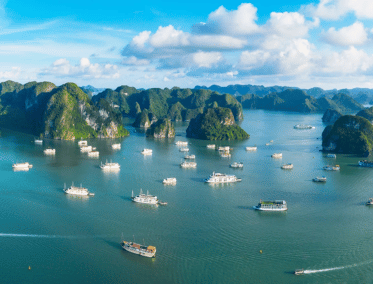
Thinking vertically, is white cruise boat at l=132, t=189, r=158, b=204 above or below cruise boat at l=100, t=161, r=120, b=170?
below

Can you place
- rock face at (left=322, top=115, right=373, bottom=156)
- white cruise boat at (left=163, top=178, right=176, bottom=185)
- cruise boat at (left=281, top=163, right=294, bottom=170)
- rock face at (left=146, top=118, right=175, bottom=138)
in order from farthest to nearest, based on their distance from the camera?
rock face at (left=146, top=118, right=175, bottom=138)
rock face at (left=322, top=115, right=373, bottom=156)
cruise boat at (left=281, top=163, right=294, bottom=170)
white cruise boat at (left=163, top=178, right=176, bottom=185)

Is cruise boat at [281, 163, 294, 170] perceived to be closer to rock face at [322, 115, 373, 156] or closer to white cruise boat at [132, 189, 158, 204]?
rock face at [322, 115, 373, 156]

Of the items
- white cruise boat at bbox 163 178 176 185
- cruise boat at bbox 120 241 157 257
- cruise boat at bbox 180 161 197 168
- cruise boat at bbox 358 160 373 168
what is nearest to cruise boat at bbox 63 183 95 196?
white cruise boat at bbox 163 178 176 185

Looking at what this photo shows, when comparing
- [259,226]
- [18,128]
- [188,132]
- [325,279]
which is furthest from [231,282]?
[18,128]

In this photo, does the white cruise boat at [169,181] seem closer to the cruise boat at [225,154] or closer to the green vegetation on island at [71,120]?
the cruise boat at [225,154]

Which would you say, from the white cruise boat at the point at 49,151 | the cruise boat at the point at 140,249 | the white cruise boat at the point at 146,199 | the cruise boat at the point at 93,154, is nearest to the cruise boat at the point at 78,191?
the white cruise boat at the point at 146,199

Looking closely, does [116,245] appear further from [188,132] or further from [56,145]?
[188,132]
